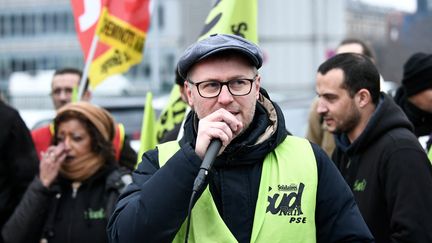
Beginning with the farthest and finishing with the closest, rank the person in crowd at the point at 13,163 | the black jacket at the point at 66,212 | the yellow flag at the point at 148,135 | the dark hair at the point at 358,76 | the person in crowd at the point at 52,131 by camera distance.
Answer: the person in crowd at the point at 52,131
the yellow flag at the point at 148,135
the person in crowd at the point at 13,163
the black jacket at the point at 66,212
the dark hair at the point at 358,76

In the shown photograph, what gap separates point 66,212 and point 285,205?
2473 millimetres

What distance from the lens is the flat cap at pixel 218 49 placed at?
10.3 ft

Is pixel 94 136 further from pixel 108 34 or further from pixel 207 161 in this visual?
pixel 207 161

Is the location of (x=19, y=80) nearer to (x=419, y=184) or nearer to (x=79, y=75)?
(x=79, y=75)

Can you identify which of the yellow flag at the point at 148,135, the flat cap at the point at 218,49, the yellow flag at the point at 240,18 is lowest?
the yellow flag at the point at 148,135

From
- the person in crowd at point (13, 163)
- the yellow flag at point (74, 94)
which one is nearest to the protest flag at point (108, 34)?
the yellow flag at point (74, 94)

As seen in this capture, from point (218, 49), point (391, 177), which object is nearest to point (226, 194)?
point (218, 49)

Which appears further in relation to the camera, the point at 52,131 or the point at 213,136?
the point at 52,131

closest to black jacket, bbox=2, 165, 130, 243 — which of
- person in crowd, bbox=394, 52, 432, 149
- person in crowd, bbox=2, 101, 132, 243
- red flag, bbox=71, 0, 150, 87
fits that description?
person in crowd, bbox=2, 101, 132, 243

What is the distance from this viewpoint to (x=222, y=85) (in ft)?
10.3

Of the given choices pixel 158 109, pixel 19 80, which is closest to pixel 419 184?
pixel 158 109

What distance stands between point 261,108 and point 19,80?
33875 mm

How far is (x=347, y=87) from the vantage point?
479cm

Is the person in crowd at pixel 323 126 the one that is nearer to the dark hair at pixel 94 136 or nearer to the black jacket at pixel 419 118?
the black jacket at pixel 419 118
